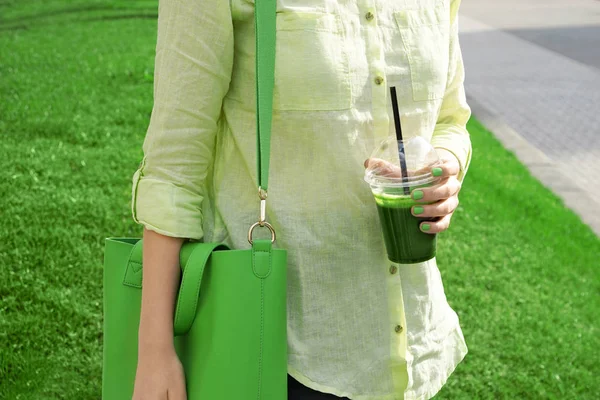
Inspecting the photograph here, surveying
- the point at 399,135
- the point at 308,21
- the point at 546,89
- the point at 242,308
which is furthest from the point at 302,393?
the point at 546,89

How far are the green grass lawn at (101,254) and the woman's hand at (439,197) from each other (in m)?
2.41

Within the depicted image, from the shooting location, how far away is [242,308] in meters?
1.33

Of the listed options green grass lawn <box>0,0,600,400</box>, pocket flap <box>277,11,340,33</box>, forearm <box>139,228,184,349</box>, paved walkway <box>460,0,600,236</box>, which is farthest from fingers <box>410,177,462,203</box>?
paved walkway <box>460,0,600,236</box>

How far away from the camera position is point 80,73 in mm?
8016

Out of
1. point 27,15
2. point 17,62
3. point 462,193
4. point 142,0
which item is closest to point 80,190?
point 462,193

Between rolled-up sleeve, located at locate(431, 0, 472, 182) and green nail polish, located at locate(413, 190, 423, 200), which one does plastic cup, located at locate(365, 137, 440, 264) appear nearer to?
green nail polish, located at locate(413, 190, 423, 200)

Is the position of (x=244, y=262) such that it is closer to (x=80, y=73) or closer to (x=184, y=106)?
(x=184, y=106)

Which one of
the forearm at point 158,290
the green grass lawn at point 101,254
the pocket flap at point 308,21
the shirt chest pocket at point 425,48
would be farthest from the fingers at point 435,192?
the green grass lawn at point 101,254

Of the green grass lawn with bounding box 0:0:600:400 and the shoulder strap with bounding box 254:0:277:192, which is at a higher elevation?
the shoulder strap with bounding box 254:0:277:192

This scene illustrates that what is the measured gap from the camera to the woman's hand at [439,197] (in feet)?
4.72

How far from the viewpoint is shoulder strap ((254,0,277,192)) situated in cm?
131

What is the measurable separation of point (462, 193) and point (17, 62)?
4727 mm

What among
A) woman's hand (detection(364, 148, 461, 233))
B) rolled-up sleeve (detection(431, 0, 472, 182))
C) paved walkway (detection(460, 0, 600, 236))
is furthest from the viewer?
paved walkway (detection(460, 0, 600, 236))

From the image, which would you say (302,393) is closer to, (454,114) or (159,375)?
(159,375)
